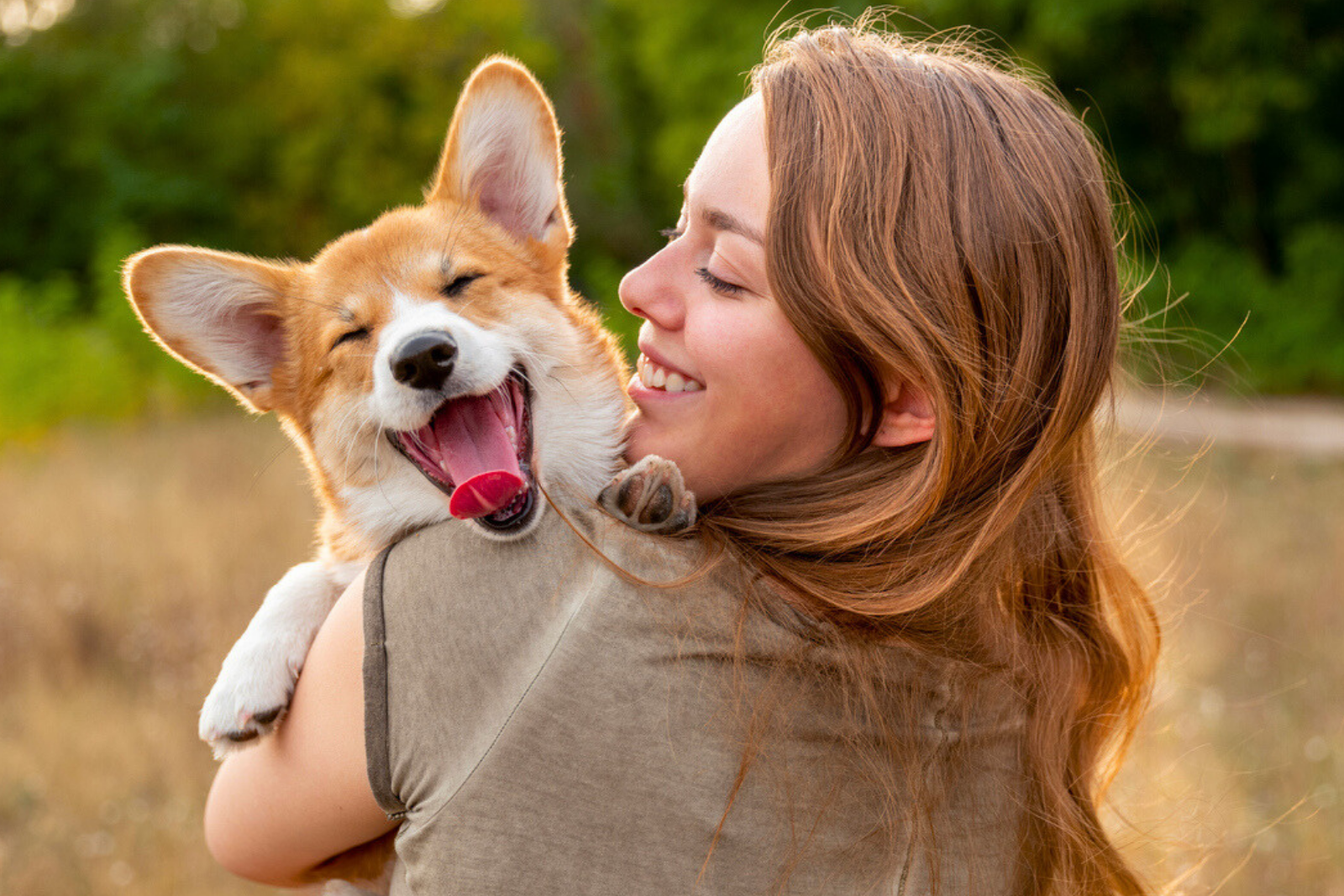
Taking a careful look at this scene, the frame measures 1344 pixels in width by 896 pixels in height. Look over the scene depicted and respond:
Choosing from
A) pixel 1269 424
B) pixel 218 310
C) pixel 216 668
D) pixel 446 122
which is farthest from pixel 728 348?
pixel 446 122

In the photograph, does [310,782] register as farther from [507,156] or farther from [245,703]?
[507,156]

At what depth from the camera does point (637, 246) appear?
23.0 meters

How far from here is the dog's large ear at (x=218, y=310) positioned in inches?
87.9

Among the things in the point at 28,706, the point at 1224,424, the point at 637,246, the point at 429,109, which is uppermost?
the point at 28,706

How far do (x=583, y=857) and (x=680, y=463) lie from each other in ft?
→ 2.45

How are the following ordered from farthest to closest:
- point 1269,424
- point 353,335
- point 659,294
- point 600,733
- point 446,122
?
point 446,122 < point 1269,424 < point 353,335 < point 659,294 < point 600,733

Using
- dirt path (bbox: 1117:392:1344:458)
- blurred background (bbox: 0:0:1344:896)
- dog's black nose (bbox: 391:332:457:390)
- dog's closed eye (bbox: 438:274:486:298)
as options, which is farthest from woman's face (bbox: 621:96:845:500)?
dirt path (bbox: 1117:392:1344:458)

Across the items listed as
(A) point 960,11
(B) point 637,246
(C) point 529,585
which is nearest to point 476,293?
(C) point 529,585

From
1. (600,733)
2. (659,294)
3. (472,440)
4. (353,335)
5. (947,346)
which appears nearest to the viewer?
(600,733)

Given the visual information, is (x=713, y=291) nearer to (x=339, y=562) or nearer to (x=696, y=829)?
(x=696, y=829)

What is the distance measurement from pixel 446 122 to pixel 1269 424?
45.8ft

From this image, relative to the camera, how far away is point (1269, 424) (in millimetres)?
11125

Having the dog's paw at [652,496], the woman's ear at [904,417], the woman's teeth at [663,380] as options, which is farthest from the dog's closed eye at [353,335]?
the woman's ear at [904,417]

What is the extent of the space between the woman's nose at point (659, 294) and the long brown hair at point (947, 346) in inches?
10.3
